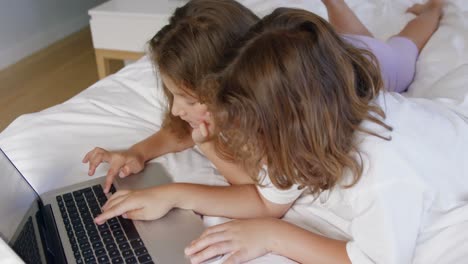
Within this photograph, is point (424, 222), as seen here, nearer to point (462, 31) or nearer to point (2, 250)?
point (2, 250)

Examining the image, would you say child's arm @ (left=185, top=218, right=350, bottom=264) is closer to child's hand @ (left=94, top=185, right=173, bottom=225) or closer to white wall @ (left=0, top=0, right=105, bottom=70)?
child's hand @ (left=94, top=185, right=173, bottom=225)

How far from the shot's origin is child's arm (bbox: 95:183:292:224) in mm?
764

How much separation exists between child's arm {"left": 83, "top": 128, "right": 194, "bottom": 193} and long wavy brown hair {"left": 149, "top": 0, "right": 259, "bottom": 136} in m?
0.18

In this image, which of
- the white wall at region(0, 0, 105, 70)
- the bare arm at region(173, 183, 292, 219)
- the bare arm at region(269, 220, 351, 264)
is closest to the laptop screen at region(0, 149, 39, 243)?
the bare arm at region(173, 183, 292, 219)

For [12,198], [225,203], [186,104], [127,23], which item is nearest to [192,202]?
[225,203]

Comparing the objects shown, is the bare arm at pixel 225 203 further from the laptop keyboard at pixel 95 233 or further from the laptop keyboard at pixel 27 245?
the laptop keyboard at pixel 27 245

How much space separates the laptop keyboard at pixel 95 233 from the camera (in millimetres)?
692

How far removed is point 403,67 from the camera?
1.19 metres

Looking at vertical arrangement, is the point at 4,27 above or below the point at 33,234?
below

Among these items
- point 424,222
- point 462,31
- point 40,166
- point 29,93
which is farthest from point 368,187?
point 29,93

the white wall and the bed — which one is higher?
the bed

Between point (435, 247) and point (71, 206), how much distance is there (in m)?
0.56

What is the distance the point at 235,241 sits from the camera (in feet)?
2.25

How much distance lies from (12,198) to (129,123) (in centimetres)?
36
